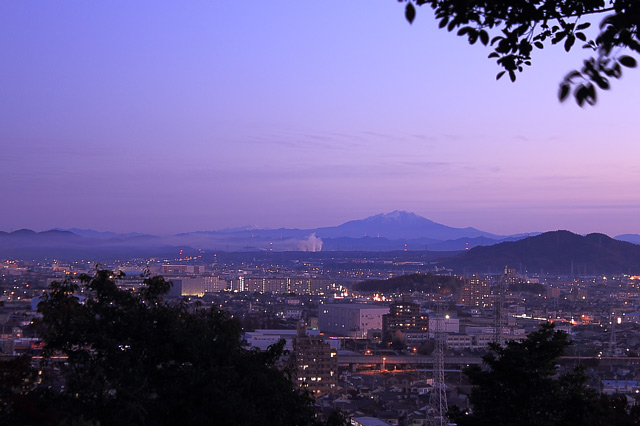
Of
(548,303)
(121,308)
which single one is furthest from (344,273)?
(121,308)

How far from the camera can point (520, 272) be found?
84.6 meters

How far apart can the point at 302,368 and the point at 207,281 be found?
130 ft

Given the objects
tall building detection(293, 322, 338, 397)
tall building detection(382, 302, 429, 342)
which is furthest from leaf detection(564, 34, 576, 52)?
tall building detection(382, 302, 429, 342)

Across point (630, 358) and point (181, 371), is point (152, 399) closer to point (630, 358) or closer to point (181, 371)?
point (181, 371)

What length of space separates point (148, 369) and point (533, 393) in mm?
2989

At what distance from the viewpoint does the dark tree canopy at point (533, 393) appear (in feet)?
20.4

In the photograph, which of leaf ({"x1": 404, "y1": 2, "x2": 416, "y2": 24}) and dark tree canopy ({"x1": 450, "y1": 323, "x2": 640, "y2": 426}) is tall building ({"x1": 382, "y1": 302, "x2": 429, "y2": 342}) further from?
leaf ({"x1": 404, "y1": 2, "x2": 416, "y2": 24})

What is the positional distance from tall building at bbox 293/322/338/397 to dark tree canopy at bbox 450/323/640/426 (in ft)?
42.9

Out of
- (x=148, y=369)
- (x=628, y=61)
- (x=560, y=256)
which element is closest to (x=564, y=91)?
(x=628, y=61)

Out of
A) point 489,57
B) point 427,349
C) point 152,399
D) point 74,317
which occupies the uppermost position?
point 489,57

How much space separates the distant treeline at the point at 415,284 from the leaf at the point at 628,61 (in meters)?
59.1

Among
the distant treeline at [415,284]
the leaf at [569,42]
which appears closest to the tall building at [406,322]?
the distant treeline at [415,284]

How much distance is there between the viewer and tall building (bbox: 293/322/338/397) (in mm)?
19922

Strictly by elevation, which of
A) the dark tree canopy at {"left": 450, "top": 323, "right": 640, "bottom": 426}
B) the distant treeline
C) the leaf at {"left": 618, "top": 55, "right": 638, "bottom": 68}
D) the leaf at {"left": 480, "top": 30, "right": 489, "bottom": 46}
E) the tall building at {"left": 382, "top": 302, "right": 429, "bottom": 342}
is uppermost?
the leaf at {"left": 480, "top": 30, "right": 489, "bottom": 46}
